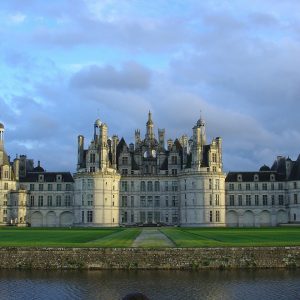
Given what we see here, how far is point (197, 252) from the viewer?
129ft

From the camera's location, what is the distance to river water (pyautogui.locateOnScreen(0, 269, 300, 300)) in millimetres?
29422

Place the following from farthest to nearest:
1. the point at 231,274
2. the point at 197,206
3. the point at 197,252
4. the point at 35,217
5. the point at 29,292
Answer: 1. the point at 35,217
2. the point at 197,206
3. the point at 197,252
4. the point at 231,274
5. the point at 29,292

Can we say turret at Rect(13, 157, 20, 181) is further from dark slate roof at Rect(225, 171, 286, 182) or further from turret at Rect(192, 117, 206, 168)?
dark slate roof at Rect(225, 171, 286, 182)

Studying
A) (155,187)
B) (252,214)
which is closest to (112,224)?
(155,187)

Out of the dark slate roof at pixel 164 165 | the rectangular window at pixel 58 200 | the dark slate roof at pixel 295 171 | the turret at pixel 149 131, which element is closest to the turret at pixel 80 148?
the rectangular window at pixel 58 200

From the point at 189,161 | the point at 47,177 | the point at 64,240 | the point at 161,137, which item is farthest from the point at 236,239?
the point at 47,177

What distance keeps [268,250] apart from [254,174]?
7785cm

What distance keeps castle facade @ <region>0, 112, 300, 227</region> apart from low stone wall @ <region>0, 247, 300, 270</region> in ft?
222

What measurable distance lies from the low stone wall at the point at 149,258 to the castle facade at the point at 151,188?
6772 centimetres

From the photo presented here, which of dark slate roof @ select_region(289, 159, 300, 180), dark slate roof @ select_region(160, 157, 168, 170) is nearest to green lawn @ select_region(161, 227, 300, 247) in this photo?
dark slate roof @ select_region(289, 159, 300, 180)

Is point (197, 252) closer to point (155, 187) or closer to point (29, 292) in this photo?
point (29, 292)

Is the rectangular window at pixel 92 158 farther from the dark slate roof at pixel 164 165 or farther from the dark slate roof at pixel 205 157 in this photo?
the dark slate roof at pixel 205 157

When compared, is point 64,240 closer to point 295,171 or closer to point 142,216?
point 142,216

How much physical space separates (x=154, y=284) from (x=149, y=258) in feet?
22.7
